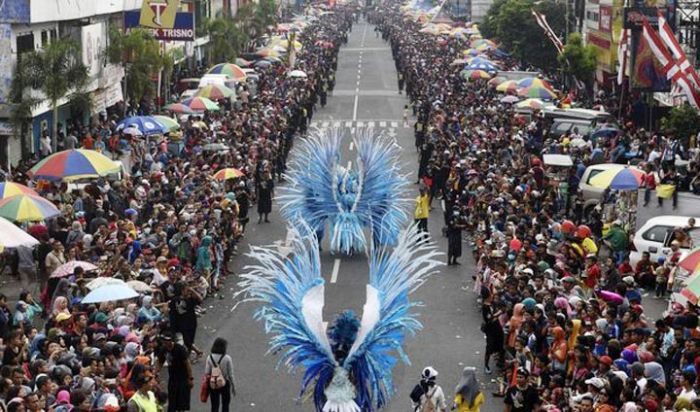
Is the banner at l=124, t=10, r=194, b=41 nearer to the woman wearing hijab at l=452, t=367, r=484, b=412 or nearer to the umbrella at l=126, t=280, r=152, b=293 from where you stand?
A: the umbrella at l=126, t=280, r=152, b=293

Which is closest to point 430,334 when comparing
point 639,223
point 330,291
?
point 330,291

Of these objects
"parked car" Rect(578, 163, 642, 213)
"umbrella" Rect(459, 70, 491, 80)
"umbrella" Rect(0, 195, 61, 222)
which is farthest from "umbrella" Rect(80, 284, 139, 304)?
"umbrella" Rect(459, 70, 491, 80)

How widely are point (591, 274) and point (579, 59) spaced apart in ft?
118

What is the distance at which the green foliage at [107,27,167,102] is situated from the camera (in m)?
46.4

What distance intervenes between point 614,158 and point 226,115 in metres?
15.5

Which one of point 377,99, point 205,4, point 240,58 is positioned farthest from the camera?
point 205,4

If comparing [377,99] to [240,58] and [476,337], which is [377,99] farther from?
[476,337]

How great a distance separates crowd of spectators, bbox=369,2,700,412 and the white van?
0.89 feet

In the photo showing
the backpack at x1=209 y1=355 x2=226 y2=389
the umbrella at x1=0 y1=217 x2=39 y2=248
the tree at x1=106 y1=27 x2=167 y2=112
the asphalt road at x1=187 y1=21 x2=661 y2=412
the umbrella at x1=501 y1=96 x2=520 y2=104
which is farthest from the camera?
the umbrella at x1=501 y1=96 x2=520 y2=104

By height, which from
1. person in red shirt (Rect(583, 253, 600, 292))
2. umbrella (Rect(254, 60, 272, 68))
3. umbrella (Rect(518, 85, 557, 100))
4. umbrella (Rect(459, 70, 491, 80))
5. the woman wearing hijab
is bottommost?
umbrella (Rect(254, 60, 272, 68))

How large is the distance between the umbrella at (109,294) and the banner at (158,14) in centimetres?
2830

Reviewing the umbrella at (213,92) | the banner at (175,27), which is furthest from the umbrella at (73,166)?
the banner at (175,27)

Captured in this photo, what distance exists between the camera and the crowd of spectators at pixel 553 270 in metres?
16.2

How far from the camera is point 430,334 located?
72.6ft
